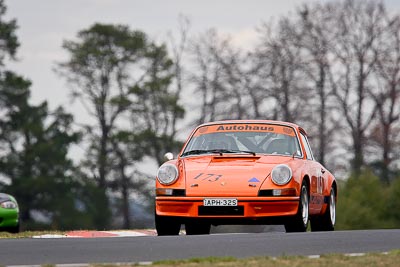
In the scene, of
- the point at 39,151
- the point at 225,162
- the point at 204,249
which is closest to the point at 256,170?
the point at 225,162

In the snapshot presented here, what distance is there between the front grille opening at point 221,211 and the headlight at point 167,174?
541 millimetres

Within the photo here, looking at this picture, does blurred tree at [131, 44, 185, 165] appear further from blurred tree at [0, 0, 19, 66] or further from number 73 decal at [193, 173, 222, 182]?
number 73 decal at [193, 173, 222, 182]

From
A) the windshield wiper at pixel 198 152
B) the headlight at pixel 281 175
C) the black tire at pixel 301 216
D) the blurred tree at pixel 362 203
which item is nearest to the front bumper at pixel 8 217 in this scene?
the windshield wiper at pixel 198 152

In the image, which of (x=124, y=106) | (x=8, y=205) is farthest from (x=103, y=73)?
(x=8, y=205)

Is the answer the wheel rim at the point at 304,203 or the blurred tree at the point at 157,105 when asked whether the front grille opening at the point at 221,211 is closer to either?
the wheel rim at the point at 304,203

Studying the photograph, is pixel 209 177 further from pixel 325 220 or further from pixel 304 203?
pixel 325 220

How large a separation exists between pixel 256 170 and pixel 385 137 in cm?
4324

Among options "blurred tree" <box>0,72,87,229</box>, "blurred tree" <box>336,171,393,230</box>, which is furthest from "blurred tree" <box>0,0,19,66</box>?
"blurred tree" <box>336,171,393,230</box>

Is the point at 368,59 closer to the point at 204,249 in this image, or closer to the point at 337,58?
the point at 337,58

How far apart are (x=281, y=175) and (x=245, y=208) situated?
1.96ft

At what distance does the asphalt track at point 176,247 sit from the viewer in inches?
405

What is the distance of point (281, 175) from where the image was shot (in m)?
14.6

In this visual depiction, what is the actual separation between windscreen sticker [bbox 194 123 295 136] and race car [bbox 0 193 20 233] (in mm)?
7111

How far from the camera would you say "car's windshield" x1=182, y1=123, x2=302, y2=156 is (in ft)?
52.2
